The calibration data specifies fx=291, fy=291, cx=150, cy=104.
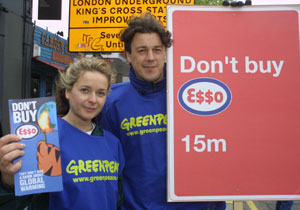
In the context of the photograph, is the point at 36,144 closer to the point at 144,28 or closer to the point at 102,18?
the point at 144,28

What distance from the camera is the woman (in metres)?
1.50

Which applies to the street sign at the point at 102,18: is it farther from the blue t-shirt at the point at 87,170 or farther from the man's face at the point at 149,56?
the blue t-shirt at the point at 87,170

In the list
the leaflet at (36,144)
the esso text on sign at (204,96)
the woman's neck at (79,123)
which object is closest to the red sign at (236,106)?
the esso text on sign at (204,96)

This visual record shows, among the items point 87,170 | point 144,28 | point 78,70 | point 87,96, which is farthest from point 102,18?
point 87,170

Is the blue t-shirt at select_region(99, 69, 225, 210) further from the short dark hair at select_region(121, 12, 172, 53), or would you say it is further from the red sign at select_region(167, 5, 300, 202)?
the short dark hair at select_region(121, 12, 172, 53)

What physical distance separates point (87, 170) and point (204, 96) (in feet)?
2.49

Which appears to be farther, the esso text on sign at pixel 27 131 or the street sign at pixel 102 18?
the street sign at pixel 102 18

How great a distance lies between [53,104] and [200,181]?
0.88 metres

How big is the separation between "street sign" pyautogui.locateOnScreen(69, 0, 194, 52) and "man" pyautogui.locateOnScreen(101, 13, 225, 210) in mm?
2702

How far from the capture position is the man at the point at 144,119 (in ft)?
5.54

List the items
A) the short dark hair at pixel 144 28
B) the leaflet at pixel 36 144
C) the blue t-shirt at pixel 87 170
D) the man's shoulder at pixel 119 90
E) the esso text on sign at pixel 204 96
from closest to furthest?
the leaflet at pixel 36 144 < the blue t-shirt at pixel 87 170 < the esso text on sign at pixel 204 96 < the short dark hair at pixel 144 28 < the man's shoulder at pixel 119 90

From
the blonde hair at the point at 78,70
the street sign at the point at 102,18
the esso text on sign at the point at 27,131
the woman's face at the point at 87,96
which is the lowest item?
the esso text on sign at the point at 27,131

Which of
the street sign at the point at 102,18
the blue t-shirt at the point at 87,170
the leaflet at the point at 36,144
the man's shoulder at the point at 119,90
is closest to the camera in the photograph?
the leaflet at the point at 36,144

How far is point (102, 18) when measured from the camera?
449 cm
